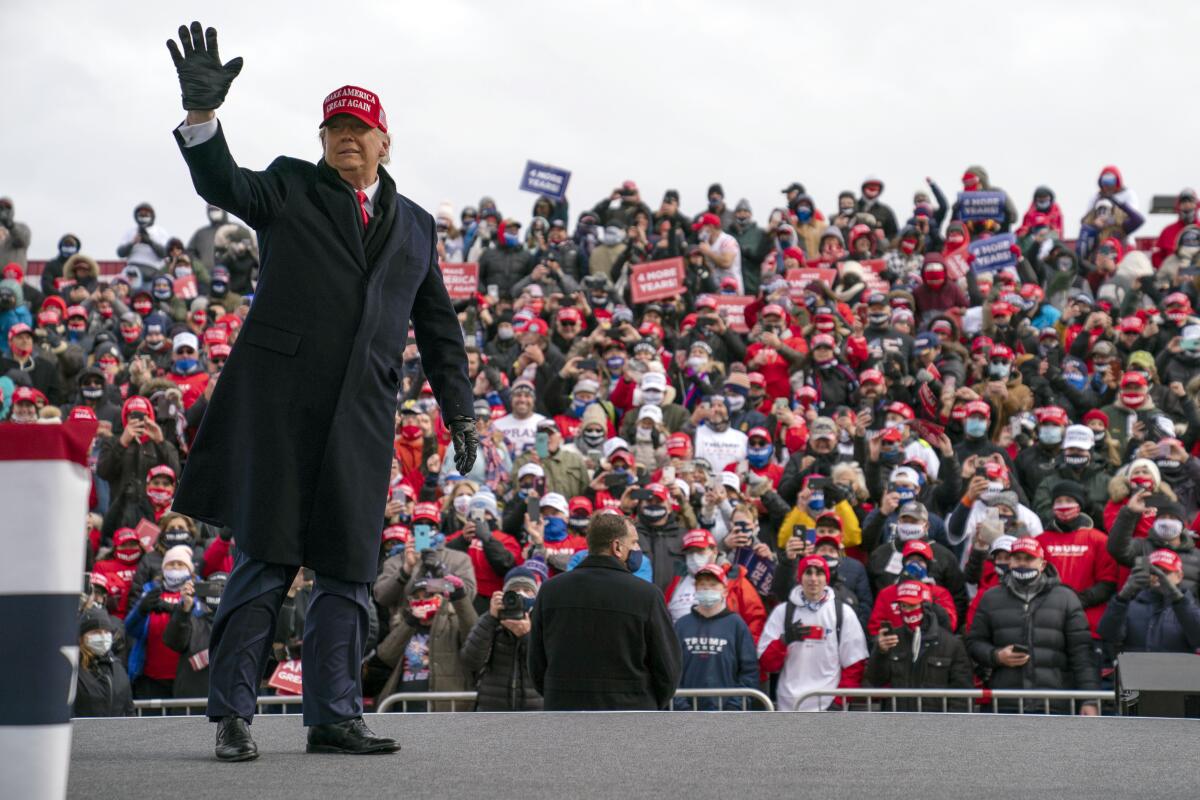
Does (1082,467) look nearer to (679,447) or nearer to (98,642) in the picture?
(679,447)

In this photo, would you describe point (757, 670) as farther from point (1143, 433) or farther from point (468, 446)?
point (468, 446)

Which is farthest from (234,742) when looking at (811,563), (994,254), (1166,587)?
(994,254)

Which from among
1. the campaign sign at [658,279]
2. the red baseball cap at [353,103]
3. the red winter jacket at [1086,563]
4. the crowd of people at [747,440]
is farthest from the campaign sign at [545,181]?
the red baseball cap at [353,103]

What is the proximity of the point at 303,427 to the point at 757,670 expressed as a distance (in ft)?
24.5

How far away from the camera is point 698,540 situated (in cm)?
1343

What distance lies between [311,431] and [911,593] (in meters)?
8.01

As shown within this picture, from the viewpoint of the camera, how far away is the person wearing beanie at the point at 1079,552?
13328 millimetres

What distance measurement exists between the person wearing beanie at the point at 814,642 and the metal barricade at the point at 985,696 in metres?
0.86

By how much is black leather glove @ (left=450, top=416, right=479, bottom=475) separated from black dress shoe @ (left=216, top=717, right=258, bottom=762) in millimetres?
1027

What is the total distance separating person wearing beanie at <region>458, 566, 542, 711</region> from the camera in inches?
452

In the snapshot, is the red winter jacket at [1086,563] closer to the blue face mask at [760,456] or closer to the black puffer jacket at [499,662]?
the blue face mask at [760,456]

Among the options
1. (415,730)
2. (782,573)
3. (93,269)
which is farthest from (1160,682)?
(93,269)

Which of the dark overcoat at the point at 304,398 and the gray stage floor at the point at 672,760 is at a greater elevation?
the dark overcoat at the point at 304,398

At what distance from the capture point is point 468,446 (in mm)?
5578
